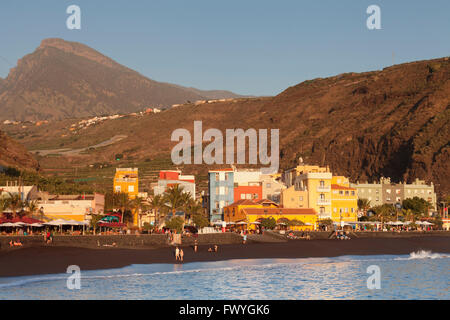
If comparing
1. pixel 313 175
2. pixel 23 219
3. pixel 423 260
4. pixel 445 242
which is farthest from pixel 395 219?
pixel 23 219

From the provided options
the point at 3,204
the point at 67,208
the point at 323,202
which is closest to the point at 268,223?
the point at 323,202

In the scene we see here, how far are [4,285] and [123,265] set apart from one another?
12595 mm

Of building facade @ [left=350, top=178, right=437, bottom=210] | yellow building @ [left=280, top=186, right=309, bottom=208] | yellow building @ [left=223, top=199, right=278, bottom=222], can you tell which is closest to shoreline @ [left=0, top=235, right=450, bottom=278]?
yellow building @ [left=223, top=199, right=278, bottom=222]

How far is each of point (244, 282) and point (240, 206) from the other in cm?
5286

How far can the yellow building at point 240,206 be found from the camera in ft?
299

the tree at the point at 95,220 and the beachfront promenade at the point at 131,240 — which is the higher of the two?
the tree at the point at 95,220

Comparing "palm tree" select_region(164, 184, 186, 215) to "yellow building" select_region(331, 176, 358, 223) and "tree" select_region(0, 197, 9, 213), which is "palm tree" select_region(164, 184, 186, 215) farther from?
"yellow building" select_region(331, 176, 358, 223)

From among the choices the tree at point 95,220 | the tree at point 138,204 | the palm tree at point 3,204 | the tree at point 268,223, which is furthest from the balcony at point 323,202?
the palm tree at point 3,204

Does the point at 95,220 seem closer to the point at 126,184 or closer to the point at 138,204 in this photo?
the point at 138,204

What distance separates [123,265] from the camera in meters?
45.8

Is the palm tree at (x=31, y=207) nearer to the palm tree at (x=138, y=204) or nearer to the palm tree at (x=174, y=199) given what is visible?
the palm tree at (x=138, y=204)

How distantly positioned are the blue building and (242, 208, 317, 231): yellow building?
1094 centimetres

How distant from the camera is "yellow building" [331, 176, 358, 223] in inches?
3853

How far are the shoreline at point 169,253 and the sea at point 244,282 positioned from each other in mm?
2687
